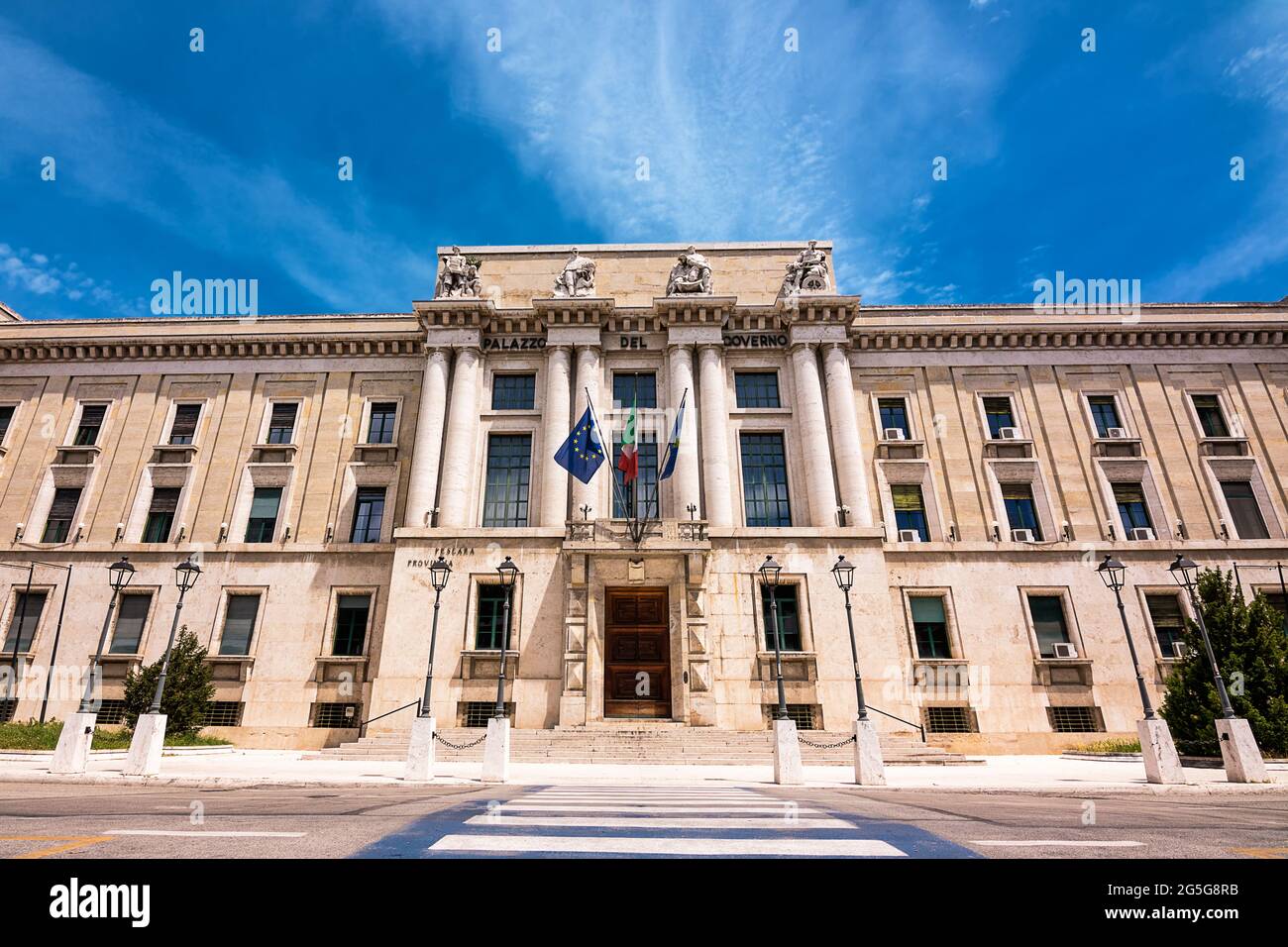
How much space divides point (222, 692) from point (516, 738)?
1226 centimetres

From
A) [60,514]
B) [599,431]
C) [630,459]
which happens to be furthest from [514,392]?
[60,514]

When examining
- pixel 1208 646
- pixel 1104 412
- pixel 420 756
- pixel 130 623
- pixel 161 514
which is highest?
pixel 1104 412

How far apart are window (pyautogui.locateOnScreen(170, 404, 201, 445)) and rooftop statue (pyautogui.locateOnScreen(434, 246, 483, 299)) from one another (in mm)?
12048

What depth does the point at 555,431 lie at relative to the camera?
2561cm

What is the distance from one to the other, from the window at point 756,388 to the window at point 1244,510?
18.6 m

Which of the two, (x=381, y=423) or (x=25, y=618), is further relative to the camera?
(x=381, y=423)

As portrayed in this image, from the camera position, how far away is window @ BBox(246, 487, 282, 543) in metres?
26.1

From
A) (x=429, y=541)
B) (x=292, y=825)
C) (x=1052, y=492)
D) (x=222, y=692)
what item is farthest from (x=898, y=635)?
(x=222, y=692)

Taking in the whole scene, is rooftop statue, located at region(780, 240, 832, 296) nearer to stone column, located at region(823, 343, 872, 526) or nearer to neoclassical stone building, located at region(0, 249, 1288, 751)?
neoclassical stone building, located at region(0, 249, 1288, 751)

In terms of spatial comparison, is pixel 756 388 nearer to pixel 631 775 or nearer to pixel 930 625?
pixel 930 625

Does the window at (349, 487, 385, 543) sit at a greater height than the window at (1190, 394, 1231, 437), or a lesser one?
lesser

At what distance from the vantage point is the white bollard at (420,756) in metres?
13.3

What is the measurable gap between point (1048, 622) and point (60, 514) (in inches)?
1588

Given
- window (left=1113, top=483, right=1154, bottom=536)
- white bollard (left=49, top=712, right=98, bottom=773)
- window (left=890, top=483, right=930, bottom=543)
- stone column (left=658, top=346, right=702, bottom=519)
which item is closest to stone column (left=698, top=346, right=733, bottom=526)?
stone column (left=658, top=346, right=702, bottom=519)
